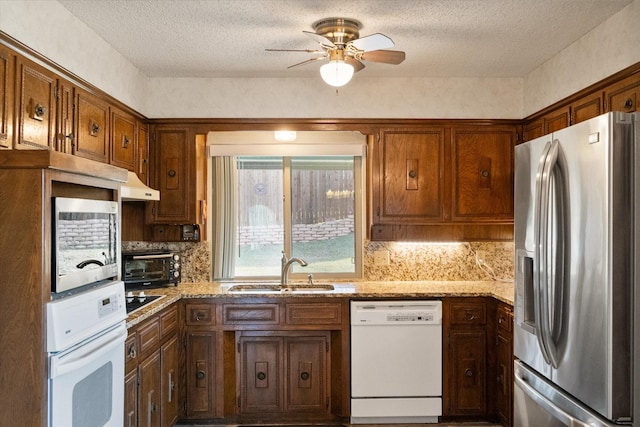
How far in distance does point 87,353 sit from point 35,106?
1.27m

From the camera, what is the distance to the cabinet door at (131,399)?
244 cm

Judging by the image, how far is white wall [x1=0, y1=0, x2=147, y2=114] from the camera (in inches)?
87.2

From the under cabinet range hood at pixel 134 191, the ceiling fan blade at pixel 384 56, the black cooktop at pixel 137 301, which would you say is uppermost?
the ceiling fan blade at pixel 384 56

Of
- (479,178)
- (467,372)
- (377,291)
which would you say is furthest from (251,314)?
(479,178)

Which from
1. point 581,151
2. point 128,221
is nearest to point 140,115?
point 128,221

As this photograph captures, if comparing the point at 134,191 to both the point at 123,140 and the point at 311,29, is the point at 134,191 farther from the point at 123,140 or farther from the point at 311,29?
the point at 311,29

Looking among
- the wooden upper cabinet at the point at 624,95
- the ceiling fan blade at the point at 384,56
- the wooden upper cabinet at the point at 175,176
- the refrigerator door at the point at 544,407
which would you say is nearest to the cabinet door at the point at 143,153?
the wooden upper cabinet at the point at 175,176

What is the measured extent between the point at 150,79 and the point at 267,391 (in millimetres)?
2618

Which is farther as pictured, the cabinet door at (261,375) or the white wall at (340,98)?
the white wall at (340,98)

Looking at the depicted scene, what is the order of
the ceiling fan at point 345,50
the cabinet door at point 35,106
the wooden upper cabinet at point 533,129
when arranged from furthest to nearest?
the wooden upper cabinet at point 533,129
the ceiling fan at point 345,50
the cabinet door at point 35,106

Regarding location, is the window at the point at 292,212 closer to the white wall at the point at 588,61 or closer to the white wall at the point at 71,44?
the white wall at the point at 71,44

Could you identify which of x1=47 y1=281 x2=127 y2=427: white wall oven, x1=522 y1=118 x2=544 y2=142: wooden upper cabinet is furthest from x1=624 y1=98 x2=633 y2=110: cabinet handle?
x1=47 y1=281 x2=127 y2=427: white wall oven

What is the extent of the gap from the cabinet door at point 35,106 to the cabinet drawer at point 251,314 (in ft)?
5.35

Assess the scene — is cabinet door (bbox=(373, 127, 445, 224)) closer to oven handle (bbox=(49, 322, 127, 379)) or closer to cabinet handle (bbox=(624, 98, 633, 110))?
cabinet handle (bbox=(624, 98, 633, 110))
